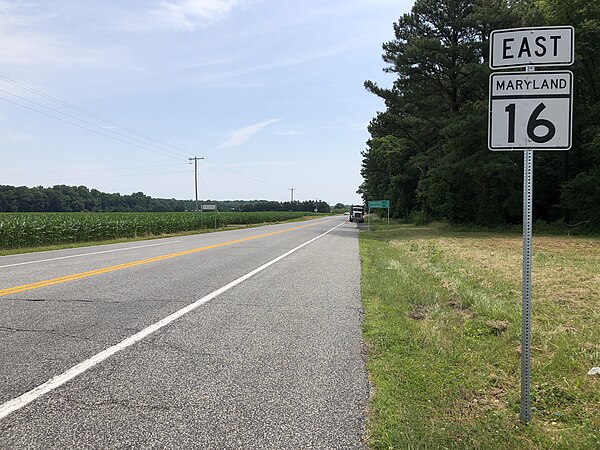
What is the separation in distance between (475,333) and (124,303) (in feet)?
17.9

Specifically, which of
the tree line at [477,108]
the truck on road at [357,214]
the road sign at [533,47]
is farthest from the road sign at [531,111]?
the truck on road at [357,214]

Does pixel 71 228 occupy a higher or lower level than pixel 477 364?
higher

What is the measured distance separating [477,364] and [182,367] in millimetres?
3073

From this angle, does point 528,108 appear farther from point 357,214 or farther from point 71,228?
point 357,214

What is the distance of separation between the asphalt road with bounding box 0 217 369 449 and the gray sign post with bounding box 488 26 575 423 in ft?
5.51

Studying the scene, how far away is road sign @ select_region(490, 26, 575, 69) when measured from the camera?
3.42 m

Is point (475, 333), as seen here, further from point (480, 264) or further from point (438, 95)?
point (438, 95)

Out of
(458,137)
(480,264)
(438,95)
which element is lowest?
(480,264)

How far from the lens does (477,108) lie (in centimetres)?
3045

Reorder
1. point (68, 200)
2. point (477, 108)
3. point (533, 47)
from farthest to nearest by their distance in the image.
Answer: point (68, 200) < point (477, 108) < point (533, 47)

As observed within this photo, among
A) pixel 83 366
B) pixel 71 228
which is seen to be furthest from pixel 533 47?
pixel 71 228

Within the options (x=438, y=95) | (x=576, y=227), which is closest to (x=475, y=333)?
(x=576, y=227)

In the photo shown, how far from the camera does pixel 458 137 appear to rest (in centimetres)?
3167

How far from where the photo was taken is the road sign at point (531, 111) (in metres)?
3.29
